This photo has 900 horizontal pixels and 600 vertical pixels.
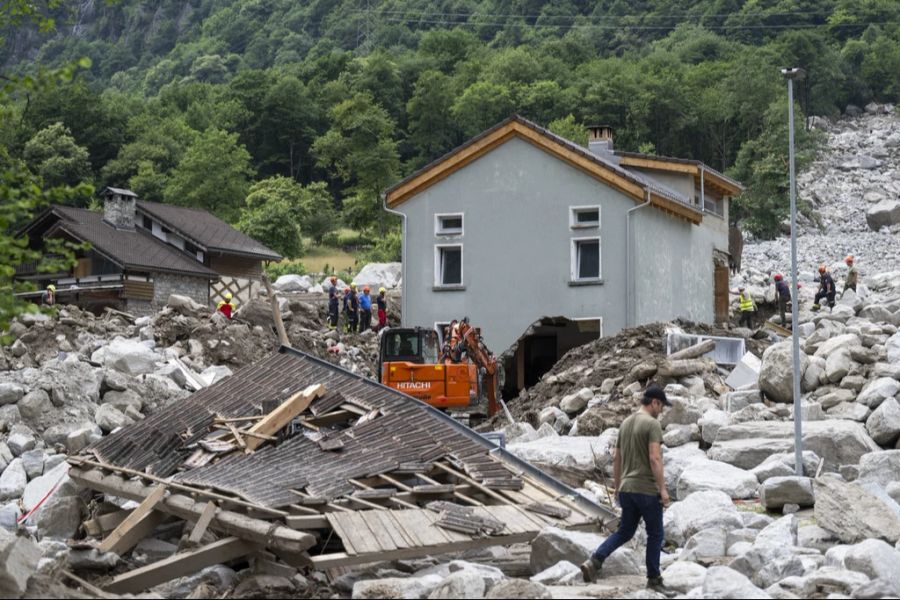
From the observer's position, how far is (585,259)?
34.3 metres

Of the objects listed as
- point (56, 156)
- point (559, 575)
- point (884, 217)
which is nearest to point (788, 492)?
point (559, 575)

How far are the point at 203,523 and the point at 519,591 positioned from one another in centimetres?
404

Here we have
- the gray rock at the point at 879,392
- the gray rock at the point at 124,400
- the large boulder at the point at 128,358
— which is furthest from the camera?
the large boulder at the point at 128,358

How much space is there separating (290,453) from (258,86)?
333ft

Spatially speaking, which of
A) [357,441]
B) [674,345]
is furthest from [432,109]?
[357,441]

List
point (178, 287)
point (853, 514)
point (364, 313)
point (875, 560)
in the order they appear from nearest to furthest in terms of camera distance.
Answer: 1. point (875, 560)
2. point (853, 514)
3. point (364, 313)
4. point (178, 287)

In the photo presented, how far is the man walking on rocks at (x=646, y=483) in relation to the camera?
1200 cm

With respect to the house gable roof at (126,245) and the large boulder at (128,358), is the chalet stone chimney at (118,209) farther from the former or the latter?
the large boulder at (128,358)

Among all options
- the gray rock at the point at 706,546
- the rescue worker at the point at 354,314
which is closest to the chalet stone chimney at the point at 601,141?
the rescue worker at the point at 354,314

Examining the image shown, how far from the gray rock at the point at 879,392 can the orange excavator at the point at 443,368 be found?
26.7ft

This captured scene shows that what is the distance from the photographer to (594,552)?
12492 millimetres

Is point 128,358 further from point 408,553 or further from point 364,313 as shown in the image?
point 408,553

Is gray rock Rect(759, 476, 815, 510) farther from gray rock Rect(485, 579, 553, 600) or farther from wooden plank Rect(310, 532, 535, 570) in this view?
gray rock Rect(485, 579, 553, 600)

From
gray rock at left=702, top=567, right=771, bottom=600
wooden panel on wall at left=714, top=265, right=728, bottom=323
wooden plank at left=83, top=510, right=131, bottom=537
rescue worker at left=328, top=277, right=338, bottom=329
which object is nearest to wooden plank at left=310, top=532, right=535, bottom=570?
gray rock at left=702, top=567, right=771, bottom=600
